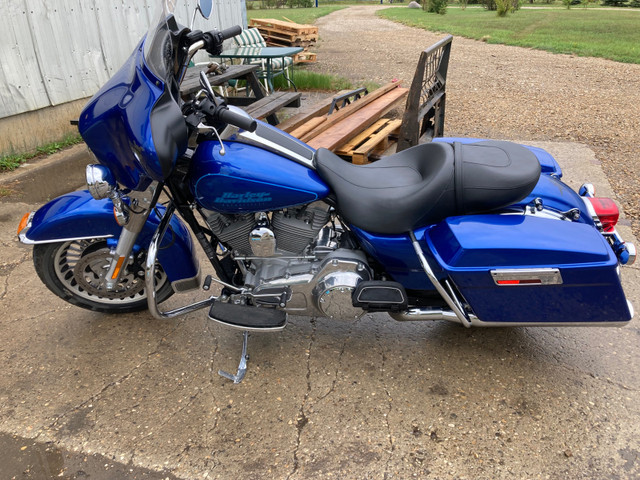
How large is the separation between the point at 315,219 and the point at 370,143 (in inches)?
102

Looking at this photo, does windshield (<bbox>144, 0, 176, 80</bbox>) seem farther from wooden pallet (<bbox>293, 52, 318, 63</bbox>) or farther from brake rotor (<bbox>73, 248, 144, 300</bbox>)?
wooden pallet (<bbox>293, 52, 318, 63</bbox>)

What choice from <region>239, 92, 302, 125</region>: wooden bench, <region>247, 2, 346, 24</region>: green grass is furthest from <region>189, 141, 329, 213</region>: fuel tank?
<region>247, 2, 346, 24</region>: green grass

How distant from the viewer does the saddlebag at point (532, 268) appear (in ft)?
6.89

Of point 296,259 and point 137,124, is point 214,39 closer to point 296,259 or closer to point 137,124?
point 137,124

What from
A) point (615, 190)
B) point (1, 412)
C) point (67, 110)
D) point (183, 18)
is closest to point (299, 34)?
point (183, 18)

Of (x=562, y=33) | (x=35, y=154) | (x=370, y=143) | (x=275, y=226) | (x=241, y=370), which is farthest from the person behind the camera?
(x=562, y=33)

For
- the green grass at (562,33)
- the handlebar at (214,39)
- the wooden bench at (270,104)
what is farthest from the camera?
the green grass at (562,33)

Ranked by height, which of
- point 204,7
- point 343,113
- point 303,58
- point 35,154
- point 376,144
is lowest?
point 303,58

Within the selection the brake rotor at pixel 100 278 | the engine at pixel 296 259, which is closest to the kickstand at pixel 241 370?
the engine at pixel 296 259

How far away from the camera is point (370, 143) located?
4.81 metres

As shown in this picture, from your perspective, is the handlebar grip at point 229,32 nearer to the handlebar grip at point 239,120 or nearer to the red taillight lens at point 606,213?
the handlebar grip at point 239,120

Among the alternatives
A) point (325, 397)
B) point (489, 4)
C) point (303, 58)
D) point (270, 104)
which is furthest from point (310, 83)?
point (489, 4)

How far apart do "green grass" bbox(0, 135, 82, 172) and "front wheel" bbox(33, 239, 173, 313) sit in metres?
2.96

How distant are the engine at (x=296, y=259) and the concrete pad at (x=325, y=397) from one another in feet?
1.36
